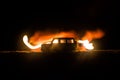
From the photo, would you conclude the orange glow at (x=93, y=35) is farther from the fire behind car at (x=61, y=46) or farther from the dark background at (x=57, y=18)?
the fire behind car at (x=61, y=46)

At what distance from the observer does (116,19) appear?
46406 mm

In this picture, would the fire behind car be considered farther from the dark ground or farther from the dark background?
A: the dark background

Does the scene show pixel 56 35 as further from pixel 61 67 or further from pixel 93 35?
pixel 61 67

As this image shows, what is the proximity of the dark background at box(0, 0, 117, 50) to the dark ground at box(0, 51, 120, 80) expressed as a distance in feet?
67.8

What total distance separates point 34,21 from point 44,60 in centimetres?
2852

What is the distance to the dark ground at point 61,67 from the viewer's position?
586 inches

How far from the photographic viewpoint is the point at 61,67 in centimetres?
1727

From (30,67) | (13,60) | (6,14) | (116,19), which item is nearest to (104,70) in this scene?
(30,67)

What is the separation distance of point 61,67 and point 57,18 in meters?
30.5

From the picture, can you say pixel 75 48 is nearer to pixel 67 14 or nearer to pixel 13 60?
pixel 13 60

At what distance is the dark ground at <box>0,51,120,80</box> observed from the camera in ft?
48.9

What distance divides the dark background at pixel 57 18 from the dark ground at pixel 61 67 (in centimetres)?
2066

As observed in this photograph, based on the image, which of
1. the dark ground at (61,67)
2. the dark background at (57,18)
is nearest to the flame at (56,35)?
the dark background at (57,18)

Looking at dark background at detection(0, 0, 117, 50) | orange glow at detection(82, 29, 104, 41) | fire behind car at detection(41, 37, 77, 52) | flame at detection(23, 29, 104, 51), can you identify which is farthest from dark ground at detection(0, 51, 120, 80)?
dark background at detection(0, 0, 117, 50)
